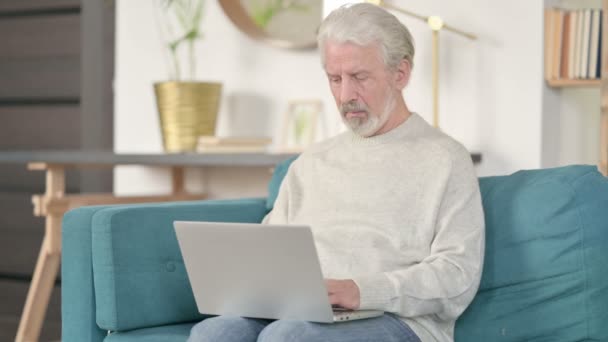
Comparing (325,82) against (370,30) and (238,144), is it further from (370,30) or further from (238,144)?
(370,30)

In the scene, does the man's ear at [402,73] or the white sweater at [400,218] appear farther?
the man's ear at [402,73]

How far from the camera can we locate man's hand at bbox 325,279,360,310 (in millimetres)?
1863

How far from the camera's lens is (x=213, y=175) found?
3.79 metres

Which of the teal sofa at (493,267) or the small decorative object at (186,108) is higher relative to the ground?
the small decorative object at (186,108)

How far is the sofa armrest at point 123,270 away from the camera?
2287 millimetres

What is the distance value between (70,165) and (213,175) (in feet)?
1.70

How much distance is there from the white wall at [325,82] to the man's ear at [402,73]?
1.02 meters

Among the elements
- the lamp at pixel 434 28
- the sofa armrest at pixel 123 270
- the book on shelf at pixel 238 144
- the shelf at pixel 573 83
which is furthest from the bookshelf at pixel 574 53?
the sofa armrest at pixel 123 270

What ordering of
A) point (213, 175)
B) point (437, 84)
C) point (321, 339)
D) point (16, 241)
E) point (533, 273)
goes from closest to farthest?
point (321, 339)
point (533, 273)
point (437, 84)
point (213, 175)
point (16, 241)

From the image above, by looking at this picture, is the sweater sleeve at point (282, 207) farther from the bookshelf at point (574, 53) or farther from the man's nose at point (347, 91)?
the bookshelf at point (574, 53)

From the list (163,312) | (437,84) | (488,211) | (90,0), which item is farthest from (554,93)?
(90,0)

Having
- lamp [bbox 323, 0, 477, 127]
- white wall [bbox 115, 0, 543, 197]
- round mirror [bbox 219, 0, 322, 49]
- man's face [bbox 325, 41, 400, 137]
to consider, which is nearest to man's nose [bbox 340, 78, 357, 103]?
man's face [bbox 325, 41, 400, 137]

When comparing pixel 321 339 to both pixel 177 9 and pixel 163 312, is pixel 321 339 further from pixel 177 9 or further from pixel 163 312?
pixel 177 9

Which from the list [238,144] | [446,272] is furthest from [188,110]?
[446,272]
